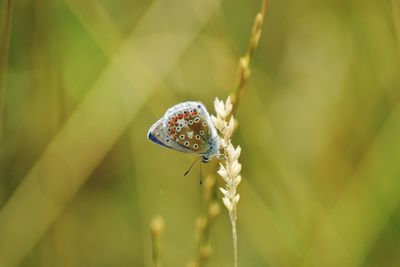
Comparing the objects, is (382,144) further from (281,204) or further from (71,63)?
(71,63)

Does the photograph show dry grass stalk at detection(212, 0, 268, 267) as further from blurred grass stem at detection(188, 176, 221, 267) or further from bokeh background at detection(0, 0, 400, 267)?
bokeh background at detection(0, 0, 400, 267)

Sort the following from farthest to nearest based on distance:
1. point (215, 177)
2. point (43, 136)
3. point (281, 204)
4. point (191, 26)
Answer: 1. point (191, 26)
2. point (43, 136)
3. point (281, 204)
4. point (215, 177)

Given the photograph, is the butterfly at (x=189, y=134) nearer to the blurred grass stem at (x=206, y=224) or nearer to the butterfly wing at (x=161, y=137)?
the butterfly wing at (x=161, y=137)

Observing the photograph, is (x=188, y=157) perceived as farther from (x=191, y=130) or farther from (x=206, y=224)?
(x=206, y=224)

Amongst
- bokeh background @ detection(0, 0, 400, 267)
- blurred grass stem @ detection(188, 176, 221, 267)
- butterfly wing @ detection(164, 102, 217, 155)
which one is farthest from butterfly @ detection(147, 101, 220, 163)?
bokeh background @ detection(0, 0, 400, 267)

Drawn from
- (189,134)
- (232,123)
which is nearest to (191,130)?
(189,134)

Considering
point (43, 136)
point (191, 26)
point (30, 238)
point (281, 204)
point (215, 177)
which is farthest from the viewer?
point (191, 26)

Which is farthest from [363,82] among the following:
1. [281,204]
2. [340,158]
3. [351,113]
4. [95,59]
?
[95,59]
